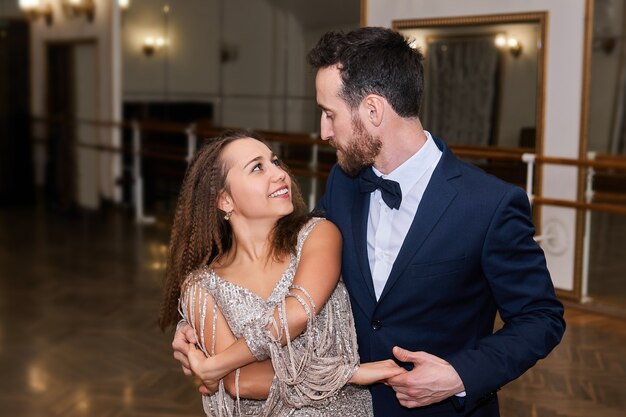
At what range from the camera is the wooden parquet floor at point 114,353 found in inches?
161

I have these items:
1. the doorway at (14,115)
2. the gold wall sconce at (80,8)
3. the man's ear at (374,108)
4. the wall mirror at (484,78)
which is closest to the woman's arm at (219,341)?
the man's ear at (374,108)

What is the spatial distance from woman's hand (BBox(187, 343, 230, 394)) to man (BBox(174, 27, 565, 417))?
0.07 metres

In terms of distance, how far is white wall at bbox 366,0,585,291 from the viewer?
5826mm

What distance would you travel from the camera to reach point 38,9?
1199 cm

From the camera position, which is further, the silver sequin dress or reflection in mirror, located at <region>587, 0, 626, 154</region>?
reflection in mirror, located at <region>587, 0, 626, 154</region>

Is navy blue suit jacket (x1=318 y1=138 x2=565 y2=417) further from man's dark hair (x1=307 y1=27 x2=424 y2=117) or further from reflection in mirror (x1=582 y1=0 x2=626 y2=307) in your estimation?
reflection in mirror (x1=582 y1=0 x2=626 y2=307)

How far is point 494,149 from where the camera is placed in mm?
6348

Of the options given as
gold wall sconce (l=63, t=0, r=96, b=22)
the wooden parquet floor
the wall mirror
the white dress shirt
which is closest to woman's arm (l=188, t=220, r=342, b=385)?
the white dress shirt

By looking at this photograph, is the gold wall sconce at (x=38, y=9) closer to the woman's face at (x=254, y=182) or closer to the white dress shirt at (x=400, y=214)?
the woman's face at (x=254, y=182)

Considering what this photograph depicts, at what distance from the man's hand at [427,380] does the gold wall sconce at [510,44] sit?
15.7 feet

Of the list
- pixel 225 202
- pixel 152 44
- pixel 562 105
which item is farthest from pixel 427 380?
pixel 152 44

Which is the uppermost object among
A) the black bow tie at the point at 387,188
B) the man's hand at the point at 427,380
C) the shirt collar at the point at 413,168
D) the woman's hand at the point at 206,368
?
the shirt collar at the point at 413,168

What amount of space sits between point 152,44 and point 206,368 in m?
8.75

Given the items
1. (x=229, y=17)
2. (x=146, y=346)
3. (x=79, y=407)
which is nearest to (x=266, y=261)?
(x=79, y=407)
